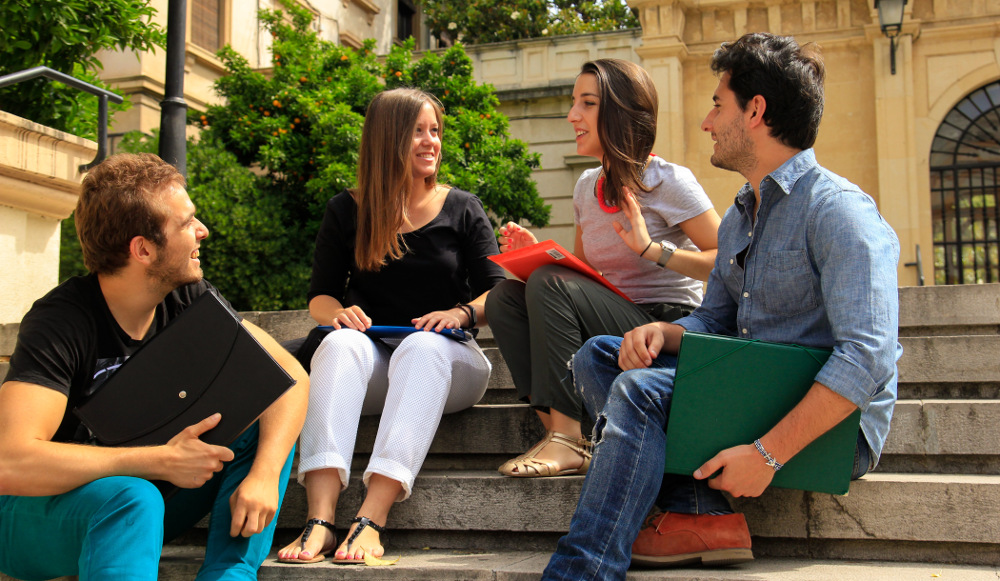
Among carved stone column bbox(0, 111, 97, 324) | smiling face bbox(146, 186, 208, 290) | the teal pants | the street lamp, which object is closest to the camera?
the teal pants

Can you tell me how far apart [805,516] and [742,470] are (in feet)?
1.36

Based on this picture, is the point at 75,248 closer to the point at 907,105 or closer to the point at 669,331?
the point at 669,331

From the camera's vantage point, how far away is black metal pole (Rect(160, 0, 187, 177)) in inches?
215

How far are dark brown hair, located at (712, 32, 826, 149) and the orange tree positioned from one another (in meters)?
6.26

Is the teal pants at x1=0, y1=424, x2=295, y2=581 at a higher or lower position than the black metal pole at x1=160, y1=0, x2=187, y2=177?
lower

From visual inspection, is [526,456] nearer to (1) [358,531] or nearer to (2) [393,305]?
(1) [358,531]

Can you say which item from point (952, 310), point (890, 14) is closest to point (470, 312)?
point (952, 310)

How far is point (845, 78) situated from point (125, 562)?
32.8 feet

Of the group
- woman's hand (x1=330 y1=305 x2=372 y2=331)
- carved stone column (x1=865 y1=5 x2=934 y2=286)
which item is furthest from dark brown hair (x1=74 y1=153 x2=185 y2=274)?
carved stone column (x1=865 y1=5 x2=934 y2=286)

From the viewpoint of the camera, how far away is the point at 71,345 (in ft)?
7.11

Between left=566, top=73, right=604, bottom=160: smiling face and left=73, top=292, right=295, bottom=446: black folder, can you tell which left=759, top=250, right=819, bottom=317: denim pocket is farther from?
left=73, top=292, right=295, bottom=446: black folder

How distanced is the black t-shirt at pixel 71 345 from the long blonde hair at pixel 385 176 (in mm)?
965

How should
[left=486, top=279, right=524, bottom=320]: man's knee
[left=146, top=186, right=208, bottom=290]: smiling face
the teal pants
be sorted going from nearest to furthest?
the teal pants < [left=146, top=186, right=208, bottom=290]: smiling face < [left=486, top=279, right=524, bottom=320]: man's knee

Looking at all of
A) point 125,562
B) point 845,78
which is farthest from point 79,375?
point 845,78
